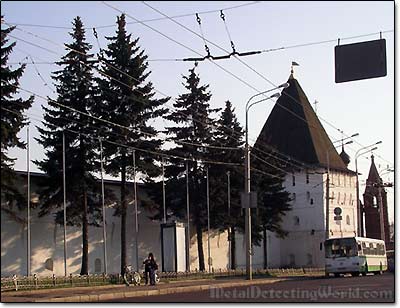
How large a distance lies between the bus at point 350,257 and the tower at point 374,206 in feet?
54.7

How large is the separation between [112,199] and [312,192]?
1142 inches

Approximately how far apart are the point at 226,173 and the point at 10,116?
79.9ft

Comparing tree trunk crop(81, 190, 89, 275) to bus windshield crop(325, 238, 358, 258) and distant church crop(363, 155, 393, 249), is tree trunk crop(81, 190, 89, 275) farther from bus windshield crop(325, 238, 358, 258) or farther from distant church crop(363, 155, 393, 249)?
distant church crop(363, 155, 393, 249)

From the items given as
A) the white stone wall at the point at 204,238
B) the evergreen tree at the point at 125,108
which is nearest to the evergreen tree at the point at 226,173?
the white stone wall at the point at 204,238

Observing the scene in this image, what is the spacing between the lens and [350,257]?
3916 centimetres

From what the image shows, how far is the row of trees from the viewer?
Answer: 3169 centimetres

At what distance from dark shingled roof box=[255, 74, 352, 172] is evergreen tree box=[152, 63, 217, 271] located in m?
16.8

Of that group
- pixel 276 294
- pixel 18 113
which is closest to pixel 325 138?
pixel 18 113

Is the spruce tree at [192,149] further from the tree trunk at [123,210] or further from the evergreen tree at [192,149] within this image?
the tree trunk at [123,210]

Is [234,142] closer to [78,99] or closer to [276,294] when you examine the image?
[78,99]

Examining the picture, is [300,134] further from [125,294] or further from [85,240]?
[125,294]

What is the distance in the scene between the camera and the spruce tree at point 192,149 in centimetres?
4809

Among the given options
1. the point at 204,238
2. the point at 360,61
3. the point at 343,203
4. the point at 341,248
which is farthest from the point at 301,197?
the point at 360,61

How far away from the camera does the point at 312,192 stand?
6644cm
